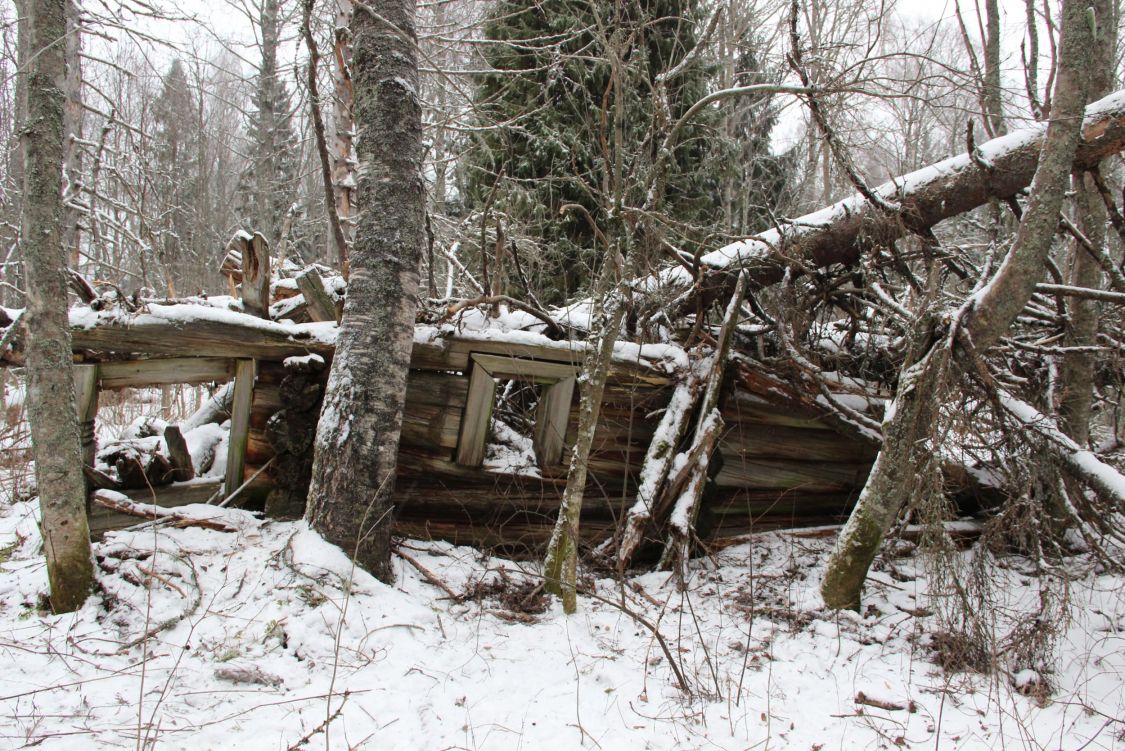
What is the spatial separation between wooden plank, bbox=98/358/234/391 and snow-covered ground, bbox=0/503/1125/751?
101 centimetres

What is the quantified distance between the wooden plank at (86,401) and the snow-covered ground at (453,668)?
0.63m

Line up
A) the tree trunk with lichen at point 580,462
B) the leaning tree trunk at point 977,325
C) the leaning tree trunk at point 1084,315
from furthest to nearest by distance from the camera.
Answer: the leaning tree trunk at point 1084,315 < the tree trunk with lichen at point 580,462 < the leaning tree trunk at point 977,325

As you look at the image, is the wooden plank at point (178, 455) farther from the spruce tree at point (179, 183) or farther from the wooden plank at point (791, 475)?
the spruce tree at point (179, 183)

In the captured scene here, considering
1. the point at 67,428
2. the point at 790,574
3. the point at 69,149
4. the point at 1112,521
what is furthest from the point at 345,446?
the point at 69,149

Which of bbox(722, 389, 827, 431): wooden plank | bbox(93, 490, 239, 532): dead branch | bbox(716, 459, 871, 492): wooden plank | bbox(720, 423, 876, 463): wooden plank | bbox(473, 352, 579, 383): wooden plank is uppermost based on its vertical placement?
bbox(473, 352, 579, 383): wooden plank

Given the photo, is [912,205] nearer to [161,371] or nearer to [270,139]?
[161,371]

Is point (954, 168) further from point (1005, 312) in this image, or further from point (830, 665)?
point (830, 665)

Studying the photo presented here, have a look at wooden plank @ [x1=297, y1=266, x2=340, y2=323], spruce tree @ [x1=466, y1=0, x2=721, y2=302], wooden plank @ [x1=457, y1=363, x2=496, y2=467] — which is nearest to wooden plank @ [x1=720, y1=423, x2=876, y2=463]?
wooden plank @ [x1=457, y1=363, x2=496, y2=467]

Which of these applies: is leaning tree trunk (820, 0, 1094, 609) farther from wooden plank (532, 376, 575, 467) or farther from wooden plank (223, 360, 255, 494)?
wooden plank (223, 360, 255, 494)

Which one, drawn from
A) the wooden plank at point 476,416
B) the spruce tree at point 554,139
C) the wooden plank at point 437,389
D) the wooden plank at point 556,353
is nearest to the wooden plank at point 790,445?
the wooden plank at point 556,353

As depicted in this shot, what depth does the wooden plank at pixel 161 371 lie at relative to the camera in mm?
3902

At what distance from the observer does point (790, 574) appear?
4348 millimetres

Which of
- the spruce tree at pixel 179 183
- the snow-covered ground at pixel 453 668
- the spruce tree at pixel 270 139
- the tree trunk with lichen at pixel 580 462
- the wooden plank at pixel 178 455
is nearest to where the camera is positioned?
the snow-covered ground at pixel 453 668

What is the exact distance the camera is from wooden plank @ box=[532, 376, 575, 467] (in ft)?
15.1
